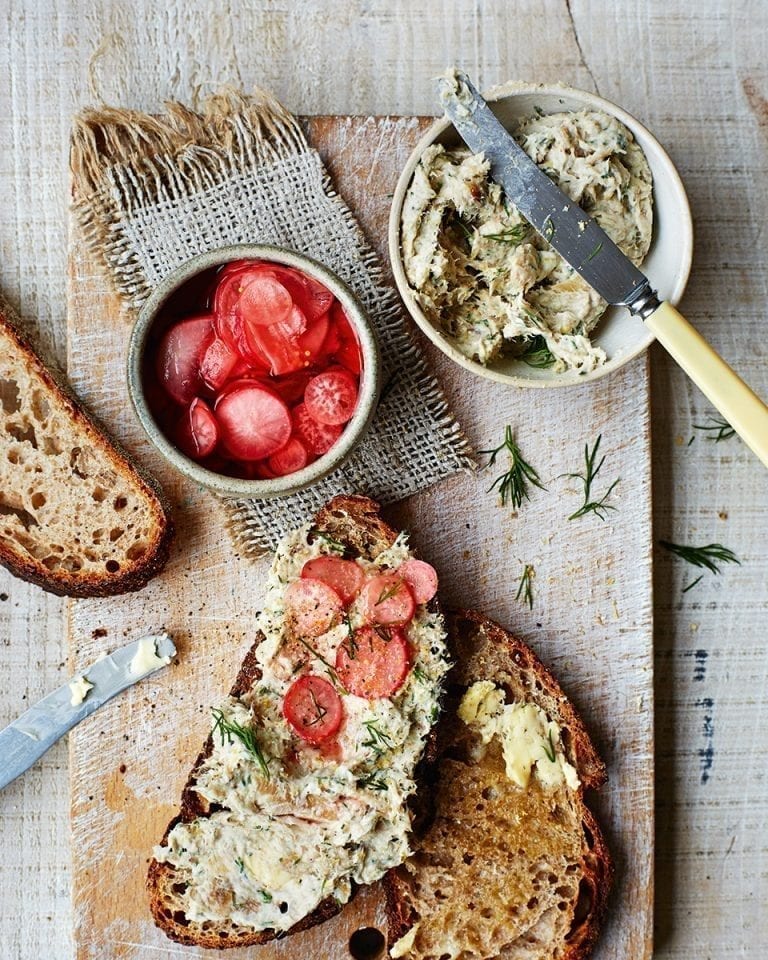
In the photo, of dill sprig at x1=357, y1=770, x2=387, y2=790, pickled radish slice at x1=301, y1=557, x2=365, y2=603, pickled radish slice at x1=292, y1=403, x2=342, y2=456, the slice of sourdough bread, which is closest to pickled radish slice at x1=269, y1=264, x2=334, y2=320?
pickled radish slice at x1=292, y1=403, x2=342, y2=456

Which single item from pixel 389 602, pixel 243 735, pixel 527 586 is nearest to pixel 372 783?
pixel 243 735

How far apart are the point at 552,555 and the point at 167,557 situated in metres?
1.17

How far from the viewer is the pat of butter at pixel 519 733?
2.71 meters

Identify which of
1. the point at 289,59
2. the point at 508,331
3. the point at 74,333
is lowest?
the point at 74,333

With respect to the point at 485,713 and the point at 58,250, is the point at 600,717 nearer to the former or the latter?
the point at 485,713

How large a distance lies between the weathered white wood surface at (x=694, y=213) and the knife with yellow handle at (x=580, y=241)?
53 cm

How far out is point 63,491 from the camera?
2.84 meters

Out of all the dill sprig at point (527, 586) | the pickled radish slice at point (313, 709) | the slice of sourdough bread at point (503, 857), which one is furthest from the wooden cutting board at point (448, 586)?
the pickled radish slice at point (313, 709)

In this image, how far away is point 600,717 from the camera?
2900mm

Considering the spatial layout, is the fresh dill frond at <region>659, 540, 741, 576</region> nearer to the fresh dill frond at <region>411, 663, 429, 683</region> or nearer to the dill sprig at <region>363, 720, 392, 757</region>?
the fresh dill frond at <region>411, 663, 429, 683</region>

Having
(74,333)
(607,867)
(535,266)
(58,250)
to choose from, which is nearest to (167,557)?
(74,333)

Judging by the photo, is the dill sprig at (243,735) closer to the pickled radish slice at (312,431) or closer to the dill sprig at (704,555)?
the pickled radish slice at (312,431)

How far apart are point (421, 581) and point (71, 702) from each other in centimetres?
113

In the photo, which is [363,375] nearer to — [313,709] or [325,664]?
[325,664]
